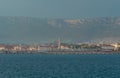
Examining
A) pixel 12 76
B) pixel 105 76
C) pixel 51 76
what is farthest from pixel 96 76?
pixel 12 76

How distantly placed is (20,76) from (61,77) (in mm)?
5295

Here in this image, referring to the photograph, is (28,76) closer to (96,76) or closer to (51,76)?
(51,76)

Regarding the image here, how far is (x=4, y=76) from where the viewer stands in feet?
233

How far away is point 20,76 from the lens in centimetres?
7219

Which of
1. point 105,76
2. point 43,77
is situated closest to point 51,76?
point 43,77

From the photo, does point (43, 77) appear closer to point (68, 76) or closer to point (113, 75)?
point (68, 76)

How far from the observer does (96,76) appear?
71.2 m

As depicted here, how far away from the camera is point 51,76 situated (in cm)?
7250

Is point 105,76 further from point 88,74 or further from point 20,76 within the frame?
point 20,76

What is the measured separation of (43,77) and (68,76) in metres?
3.01

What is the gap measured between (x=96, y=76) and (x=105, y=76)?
108 cm

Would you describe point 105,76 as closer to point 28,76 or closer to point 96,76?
point 96,76

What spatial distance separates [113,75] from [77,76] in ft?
14.9

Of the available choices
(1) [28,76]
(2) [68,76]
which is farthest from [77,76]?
(1) [28,76]
